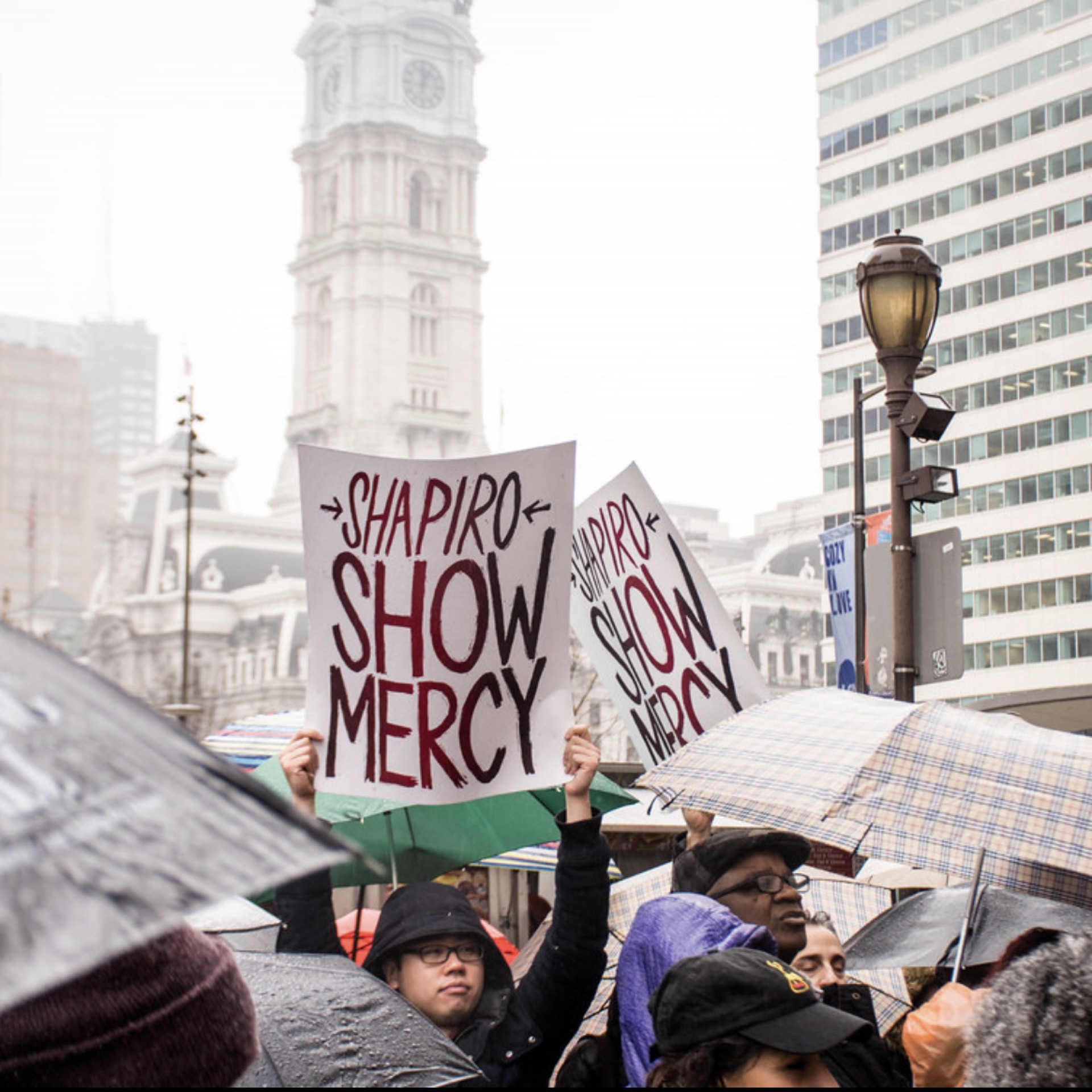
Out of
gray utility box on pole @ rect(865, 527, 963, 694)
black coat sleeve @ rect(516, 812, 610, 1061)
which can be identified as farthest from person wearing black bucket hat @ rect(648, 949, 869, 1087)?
gray utility box on pole @ rect(865, 527, 963, 694)

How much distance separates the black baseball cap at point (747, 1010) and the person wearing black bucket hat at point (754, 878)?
4.33ft

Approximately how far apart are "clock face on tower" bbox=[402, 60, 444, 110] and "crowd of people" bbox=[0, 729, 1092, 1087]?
142028 mm

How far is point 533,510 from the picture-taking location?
434 cm

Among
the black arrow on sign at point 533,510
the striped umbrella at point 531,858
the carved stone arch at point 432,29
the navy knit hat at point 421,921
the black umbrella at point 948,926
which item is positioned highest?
the carved stone arch at point 432,29

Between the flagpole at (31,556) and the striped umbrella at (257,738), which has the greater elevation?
the flagpole at (31,556)

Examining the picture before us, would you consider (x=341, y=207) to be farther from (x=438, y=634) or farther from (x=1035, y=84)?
(x=438, y=634)

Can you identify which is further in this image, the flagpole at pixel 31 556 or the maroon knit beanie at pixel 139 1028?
the flagpole at pixel 31 556

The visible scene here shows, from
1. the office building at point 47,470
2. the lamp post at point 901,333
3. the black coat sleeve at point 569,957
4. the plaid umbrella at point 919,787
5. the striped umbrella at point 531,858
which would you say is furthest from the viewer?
the office building at point 47,470

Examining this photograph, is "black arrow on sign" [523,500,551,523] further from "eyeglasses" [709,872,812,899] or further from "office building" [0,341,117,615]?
"office building" [0,341,117,615]

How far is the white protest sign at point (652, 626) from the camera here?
5254 mm

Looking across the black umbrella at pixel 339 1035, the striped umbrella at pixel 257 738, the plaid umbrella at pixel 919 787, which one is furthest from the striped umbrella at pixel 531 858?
the black umbrella at pixel 339 1035

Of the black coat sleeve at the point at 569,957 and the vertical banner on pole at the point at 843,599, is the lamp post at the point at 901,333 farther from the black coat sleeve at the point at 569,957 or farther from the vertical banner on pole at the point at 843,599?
the vertical banner on pole at the point at 843,599

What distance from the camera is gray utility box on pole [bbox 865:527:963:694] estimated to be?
7062 mm

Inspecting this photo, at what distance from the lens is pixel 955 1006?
3.23 metres
